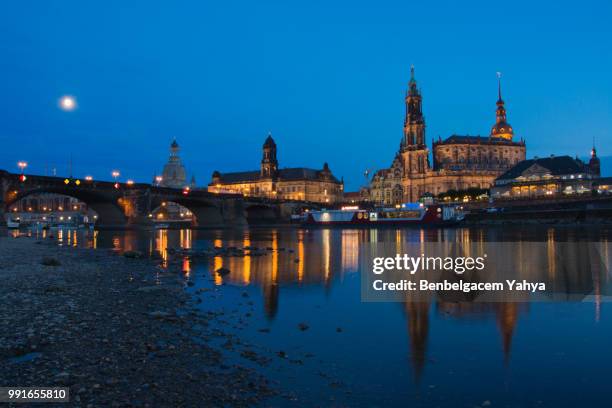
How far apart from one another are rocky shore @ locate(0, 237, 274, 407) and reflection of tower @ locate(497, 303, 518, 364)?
6.15 m

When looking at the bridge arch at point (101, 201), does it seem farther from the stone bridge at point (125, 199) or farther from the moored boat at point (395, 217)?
the moored boat at point (395, 217)

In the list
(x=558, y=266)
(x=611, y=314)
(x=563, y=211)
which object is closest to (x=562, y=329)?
(x=611, y=314)

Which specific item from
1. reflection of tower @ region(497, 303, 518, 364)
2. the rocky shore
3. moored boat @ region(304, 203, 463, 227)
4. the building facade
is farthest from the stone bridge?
the building facade

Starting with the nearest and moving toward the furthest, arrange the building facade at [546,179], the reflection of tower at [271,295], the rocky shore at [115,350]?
the rocky shore at [115,350]
the reflection of tower at [271,295]
the building facade at [546,179]

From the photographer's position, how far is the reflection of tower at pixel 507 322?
39.1 feet

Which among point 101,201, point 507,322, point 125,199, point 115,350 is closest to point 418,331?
point 507,322

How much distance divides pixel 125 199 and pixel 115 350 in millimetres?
84746

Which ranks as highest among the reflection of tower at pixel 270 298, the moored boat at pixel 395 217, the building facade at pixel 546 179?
the building facade at pixel 546 179

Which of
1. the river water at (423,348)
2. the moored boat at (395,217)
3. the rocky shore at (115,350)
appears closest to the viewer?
the rocky shore at (115,350)

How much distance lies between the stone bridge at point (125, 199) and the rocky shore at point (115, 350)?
5562 cm

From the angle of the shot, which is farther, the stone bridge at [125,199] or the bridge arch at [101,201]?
the bridge arch at [101,201]

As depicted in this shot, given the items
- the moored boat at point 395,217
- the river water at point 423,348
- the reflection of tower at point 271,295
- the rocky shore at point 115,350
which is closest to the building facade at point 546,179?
the moored boat at point 395,217

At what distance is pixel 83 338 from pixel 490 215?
118348 mm

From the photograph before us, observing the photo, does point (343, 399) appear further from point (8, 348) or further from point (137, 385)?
point (8, 348)
